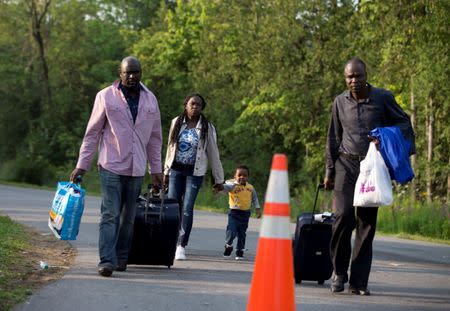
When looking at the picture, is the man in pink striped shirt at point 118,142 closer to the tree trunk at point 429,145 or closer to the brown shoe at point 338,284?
the brown shoe at point 338,284

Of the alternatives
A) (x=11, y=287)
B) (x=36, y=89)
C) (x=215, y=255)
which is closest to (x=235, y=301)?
(x=11, y=287)

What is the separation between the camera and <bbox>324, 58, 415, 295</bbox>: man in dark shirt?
10117 millimetres

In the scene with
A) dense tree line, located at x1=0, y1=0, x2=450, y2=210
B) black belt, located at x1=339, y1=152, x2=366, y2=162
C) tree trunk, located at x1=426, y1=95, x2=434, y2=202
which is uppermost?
dense tree line, located at x1=0, y1=0, x2=450, y2=210

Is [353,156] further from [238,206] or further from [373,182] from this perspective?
[238,206]

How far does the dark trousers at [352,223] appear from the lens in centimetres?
1012

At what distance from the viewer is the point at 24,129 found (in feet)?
213

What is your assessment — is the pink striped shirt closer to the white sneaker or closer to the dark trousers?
the dark trousers

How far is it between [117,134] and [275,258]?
4237 mm

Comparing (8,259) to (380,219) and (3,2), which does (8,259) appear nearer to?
(380,219)

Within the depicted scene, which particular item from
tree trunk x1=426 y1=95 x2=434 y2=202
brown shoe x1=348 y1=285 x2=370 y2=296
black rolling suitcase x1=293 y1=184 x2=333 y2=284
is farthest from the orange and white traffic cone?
tree trunk x1=426 y1=95 x2=434 y2=202

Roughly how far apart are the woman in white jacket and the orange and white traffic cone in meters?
5.97

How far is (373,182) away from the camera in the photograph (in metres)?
9.80

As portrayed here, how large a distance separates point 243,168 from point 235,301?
502cm

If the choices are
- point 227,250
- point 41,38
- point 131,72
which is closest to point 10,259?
point 131,72
